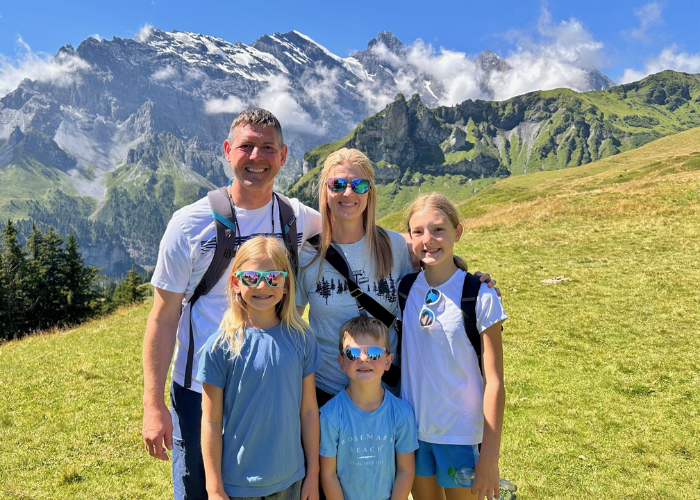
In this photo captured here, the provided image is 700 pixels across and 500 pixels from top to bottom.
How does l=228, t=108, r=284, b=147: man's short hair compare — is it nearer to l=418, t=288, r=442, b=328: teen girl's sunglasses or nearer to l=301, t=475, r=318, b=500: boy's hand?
l=418, t=288, r=442, b=328: teen girl's sunglasses

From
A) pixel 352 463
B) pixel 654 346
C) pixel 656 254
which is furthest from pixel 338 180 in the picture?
pixel 656 254

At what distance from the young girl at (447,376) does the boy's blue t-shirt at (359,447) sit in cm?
45

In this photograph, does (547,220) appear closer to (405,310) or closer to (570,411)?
(570,411)

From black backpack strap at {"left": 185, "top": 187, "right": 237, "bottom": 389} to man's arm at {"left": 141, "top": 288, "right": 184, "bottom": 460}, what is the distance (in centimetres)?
25

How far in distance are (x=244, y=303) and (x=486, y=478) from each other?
289cm

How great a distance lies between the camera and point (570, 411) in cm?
1005

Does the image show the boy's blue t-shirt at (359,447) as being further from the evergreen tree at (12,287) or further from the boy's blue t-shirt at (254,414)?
the evergreen tree at (12,287)

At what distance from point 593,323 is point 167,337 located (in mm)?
15581

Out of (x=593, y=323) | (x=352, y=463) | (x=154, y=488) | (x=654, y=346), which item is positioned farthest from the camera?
(x=593, y=323)

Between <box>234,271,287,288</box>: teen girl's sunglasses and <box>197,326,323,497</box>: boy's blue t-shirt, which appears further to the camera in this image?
<box>234,271,287,288</box>: teen girl's sunglasses

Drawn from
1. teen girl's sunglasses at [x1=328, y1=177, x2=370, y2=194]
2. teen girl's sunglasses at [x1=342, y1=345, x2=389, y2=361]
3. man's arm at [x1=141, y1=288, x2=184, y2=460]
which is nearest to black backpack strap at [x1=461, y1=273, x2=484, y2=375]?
teen girl's sunglasses at [x1=342, y1=345, x2=389, y2=361]

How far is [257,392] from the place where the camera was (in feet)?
12.1

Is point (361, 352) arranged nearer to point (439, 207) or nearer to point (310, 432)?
point (310, 432)

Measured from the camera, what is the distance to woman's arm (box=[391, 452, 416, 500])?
4.04 metres
